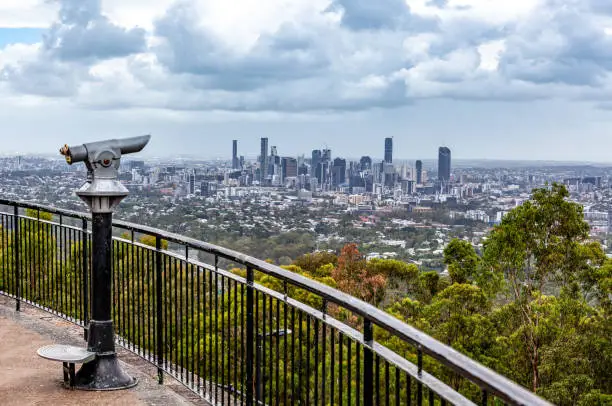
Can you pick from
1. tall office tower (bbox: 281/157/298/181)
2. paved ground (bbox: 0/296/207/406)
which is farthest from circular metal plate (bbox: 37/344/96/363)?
tall office tower (bbox: 281/157/298/181)

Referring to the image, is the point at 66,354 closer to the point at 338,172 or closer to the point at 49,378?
the point at 49,378

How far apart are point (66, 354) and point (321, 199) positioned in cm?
15043

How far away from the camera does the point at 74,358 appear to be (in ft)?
18.6

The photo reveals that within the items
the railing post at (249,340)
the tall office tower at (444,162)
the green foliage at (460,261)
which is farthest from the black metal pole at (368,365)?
the tall office tower at (444,162)

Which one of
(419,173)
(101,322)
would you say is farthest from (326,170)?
(101,322)

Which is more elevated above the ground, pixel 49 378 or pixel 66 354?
pixel 66 354

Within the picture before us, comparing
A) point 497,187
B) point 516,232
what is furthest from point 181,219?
point 497,187

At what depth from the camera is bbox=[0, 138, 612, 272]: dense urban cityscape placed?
81250 mm

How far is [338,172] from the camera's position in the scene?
18850 centimetres

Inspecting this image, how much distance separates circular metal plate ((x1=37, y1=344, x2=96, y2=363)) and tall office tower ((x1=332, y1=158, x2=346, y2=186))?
17689 cm

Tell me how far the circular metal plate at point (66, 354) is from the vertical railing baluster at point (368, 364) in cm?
300

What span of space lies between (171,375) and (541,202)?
34.6m

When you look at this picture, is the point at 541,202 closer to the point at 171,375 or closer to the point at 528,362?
the point at 528,362

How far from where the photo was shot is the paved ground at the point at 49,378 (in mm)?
5695
